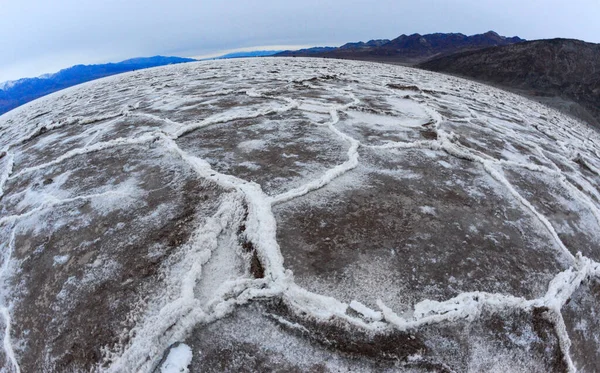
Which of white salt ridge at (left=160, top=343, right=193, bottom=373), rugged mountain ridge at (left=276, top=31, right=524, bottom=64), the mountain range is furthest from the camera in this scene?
rugged mountain ridge at (left=276, top=31, right=524, bottom=64)

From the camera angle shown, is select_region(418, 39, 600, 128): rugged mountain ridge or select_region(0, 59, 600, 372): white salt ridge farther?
select_region(418, 39, 600, 128): rugged mountain ridge

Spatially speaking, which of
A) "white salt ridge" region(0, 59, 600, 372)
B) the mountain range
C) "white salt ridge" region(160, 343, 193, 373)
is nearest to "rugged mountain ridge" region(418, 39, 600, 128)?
the mountain range

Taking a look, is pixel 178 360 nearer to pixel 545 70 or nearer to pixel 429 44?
pixel 545 70

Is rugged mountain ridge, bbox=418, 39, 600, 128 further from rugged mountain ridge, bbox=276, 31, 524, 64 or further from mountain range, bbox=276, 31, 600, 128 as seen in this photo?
rugged mountain ridge, bbox=276, 31, 524, 64

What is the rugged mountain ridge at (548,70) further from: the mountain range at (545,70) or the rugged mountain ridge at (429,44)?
the rugged mountain ridge at (429,44)

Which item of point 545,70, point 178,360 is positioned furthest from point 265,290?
point 545,70

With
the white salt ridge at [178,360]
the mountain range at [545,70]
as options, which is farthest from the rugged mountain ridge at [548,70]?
the white salt ridge at [178,360]

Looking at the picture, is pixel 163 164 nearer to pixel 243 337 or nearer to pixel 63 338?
pixel 63 338

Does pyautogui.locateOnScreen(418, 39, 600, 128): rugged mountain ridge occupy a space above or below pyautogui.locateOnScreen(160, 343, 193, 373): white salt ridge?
below

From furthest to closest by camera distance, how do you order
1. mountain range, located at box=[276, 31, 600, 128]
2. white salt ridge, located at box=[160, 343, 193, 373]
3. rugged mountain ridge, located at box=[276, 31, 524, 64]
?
rugged mountain ridge, located at box=[276, 31, 524, 64], mountain range, located at box=[276, 31, 600, 128], white salt ridge, located at box=[160, 343, 193, 373]
